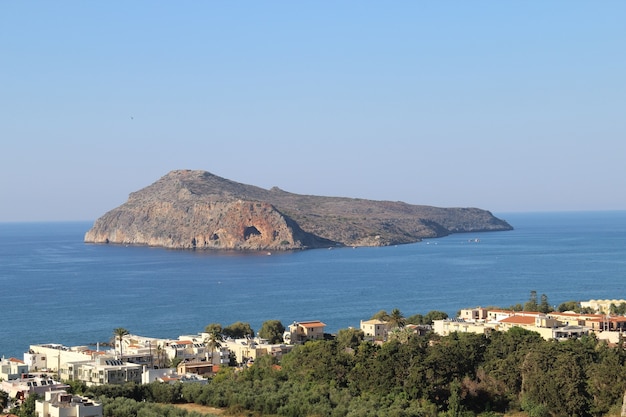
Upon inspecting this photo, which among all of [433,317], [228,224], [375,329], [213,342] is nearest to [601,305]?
[433,317]

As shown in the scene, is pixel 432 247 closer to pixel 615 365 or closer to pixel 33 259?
pixel 33 259

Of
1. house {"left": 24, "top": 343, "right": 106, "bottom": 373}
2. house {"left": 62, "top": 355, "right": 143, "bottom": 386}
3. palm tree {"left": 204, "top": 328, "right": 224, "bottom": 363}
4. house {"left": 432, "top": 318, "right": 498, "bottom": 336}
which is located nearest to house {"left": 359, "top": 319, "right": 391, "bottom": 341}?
house {"left": 432, "top": 318, "right": 498, "bottom": 336}

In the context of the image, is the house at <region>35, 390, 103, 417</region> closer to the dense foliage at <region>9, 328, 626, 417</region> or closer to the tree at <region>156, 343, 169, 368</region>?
the dense foliage at <region>9, 328, 626, 417</region>

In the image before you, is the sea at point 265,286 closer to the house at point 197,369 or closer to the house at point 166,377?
the house at point 197,369

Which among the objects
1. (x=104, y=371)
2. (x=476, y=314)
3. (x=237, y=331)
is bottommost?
(x=104, y=371)

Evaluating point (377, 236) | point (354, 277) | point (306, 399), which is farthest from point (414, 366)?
point (377, 236)

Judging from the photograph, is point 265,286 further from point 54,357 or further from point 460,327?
point 54,357
